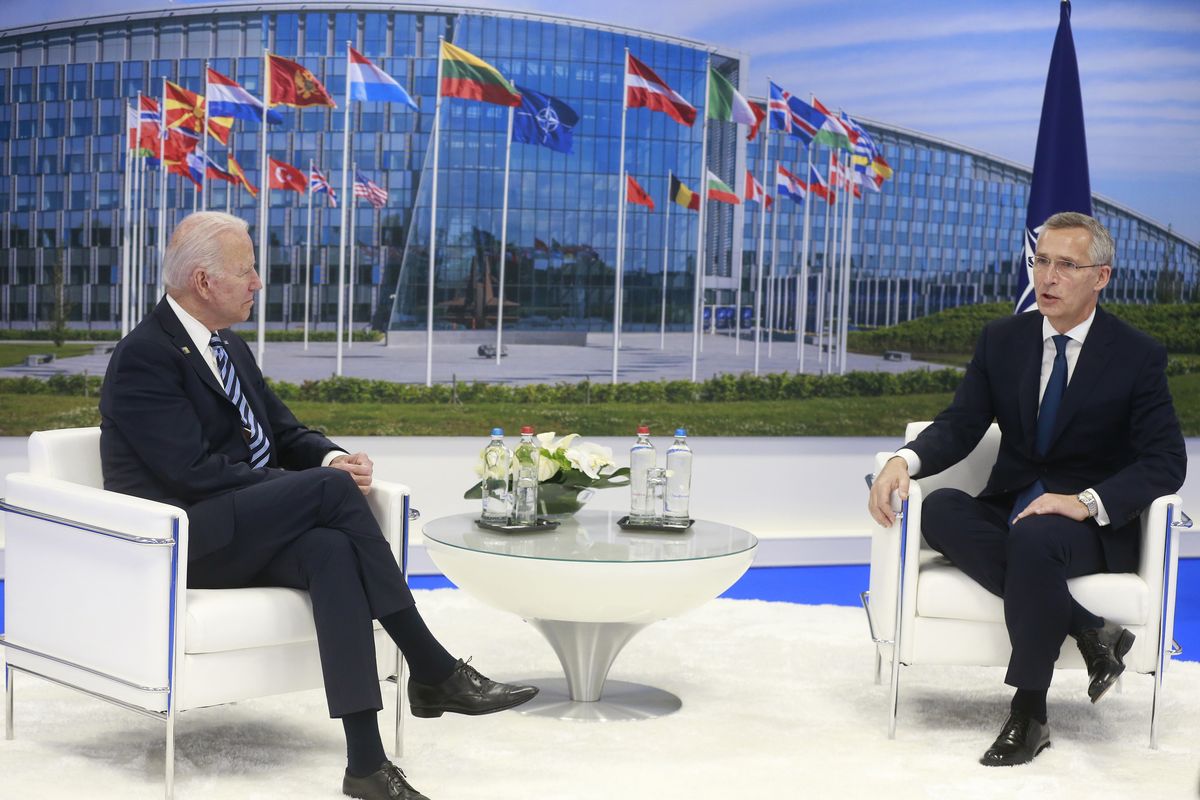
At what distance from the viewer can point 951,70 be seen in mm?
7930

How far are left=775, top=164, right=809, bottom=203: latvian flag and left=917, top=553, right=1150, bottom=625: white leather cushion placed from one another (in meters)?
4.23

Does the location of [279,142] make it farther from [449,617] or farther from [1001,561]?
[1001,561]

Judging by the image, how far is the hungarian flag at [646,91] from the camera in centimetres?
746

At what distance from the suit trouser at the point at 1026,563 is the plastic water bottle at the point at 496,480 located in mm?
1317

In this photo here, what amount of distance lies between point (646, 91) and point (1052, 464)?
398 cm

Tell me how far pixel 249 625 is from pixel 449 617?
221cm

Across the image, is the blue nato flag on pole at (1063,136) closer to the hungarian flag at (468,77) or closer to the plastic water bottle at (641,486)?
the hungarian flag at (468,77)

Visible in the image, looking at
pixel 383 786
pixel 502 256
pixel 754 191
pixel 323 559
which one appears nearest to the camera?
pixel 383 786

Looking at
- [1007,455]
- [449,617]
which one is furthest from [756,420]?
[1007,455]

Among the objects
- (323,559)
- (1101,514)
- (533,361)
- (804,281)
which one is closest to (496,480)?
(323,559)

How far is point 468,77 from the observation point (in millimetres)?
7223

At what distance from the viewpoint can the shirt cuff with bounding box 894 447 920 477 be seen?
14.0ft

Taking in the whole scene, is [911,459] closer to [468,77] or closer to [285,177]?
[468,77]

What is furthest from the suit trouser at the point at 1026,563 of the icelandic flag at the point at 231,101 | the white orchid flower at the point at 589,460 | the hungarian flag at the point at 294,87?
the icelandic flag at the point at 231,101
